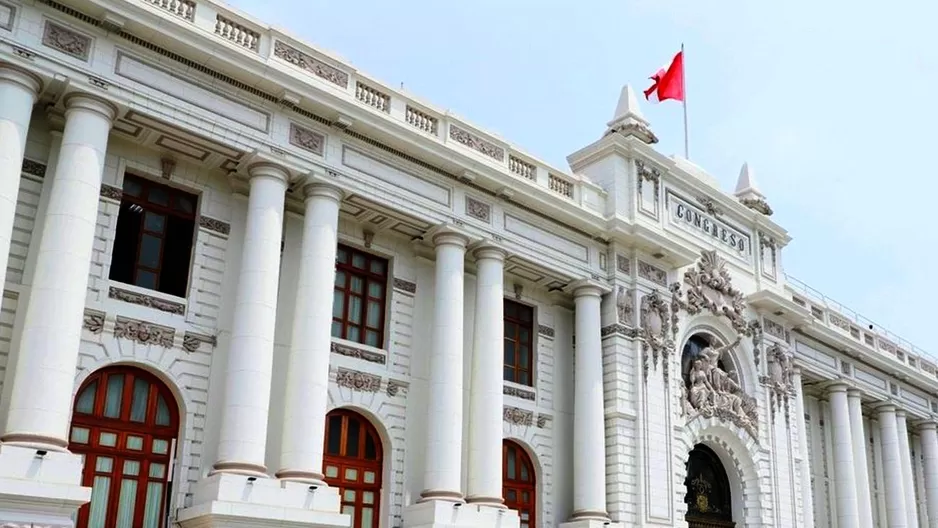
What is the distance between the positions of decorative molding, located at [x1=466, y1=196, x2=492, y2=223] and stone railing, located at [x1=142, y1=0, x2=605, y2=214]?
0.75 m

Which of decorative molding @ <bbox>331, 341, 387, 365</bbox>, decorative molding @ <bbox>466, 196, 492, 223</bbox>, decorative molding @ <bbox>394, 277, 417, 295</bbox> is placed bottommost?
decorative molding @ <bbox>331, 341, 387, 365</bbox>

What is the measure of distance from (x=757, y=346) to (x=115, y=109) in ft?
61.6

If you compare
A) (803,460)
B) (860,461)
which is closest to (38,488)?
(803,460)

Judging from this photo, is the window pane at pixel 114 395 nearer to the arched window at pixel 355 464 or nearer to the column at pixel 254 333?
the column at pixel 254 333

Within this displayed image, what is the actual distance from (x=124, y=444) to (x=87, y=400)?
37.1 inches

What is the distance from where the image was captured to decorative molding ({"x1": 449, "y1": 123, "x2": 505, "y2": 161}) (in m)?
21.0

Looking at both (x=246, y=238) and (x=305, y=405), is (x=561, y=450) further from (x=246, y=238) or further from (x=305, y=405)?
(x=246, y=238)

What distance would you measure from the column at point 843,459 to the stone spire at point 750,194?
6893mm

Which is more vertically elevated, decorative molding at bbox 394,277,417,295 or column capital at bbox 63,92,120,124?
column capital at bbox 63,92,120,124

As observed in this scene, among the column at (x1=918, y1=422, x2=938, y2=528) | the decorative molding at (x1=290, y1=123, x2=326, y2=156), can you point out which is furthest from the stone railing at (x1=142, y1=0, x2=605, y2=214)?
the column at (x1=918, y1=422, x2=938, y2=528)

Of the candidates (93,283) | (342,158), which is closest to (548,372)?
(342,158)

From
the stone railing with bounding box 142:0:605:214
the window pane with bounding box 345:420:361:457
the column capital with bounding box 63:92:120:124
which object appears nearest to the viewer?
the column capital with bounding box 63:92:120:124

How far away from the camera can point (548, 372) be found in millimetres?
22812

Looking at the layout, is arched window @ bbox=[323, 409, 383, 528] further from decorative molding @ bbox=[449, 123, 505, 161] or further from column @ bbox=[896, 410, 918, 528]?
column @ bbox=[896, 410, 918, 528]
